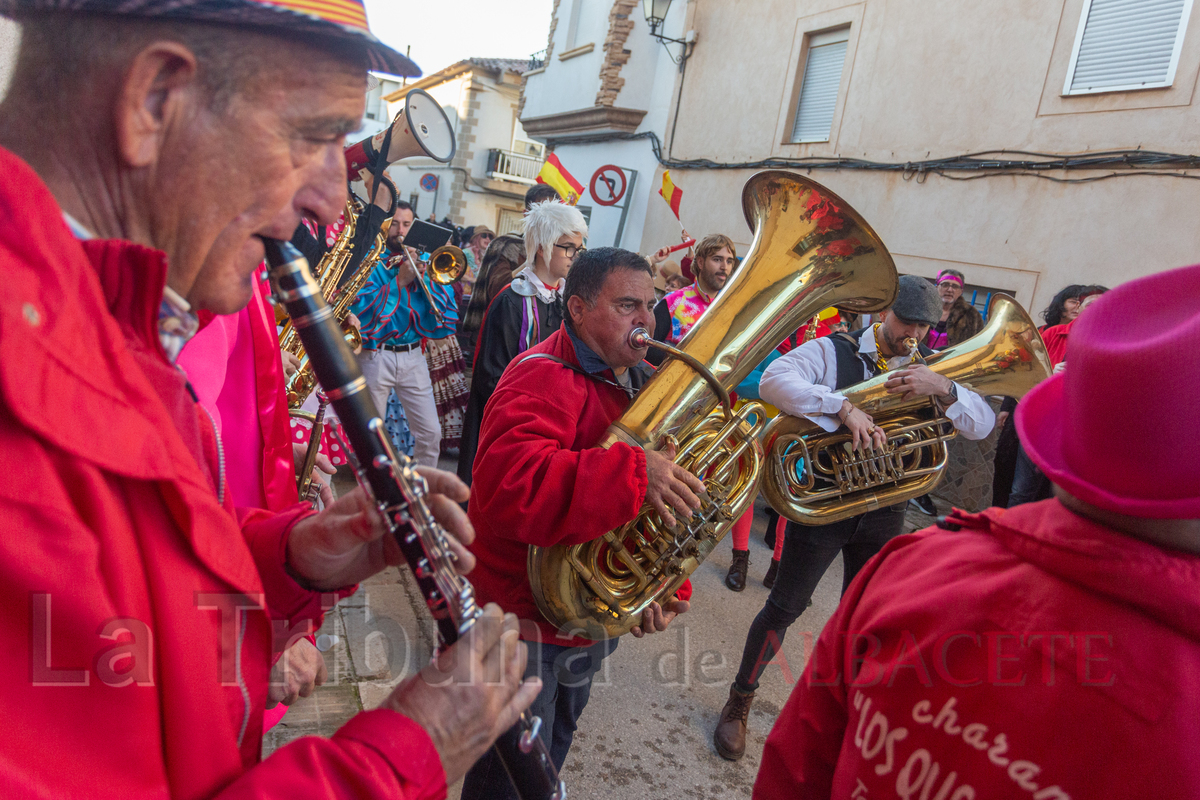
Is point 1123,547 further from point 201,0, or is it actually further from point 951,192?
point 951,192

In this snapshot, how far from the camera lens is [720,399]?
2.17 m

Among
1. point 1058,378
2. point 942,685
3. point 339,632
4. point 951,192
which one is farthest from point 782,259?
point 951,192

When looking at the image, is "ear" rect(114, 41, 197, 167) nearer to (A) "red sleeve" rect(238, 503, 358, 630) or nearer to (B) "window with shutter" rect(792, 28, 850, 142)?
(A) "red sleeve" rect(238, 503, 358, 630)

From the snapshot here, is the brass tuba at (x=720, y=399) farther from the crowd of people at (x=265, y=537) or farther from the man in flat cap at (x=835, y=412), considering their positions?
the crowd of people at (x=265, y=537)

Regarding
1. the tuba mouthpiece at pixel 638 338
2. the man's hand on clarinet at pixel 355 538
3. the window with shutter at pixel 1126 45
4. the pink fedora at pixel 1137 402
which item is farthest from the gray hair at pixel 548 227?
the window with shutter at pixel 1126 45

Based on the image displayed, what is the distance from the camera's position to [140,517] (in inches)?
28.0

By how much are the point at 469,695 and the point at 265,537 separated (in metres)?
0.49

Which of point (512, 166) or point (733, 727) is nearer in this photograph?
point (733, 727)

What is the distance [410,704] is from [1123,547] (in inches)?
36.4

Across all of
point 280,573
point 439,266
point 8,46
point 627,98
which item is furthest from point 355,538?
point 627,98

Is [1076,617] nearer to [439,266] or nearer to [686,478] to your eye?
[686,478]

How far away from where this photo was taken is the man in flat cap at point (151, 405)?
627 millimetres

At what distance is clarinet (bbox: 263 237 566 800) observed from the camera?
91 centimetres

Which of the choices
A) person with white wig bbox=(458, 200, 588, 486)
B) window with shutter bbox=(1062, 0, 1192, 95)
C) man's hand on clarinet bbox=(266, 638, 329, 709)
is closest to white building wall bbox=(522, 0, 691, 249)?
window with shutter bbox=(1062, 0, 1192, 95)
